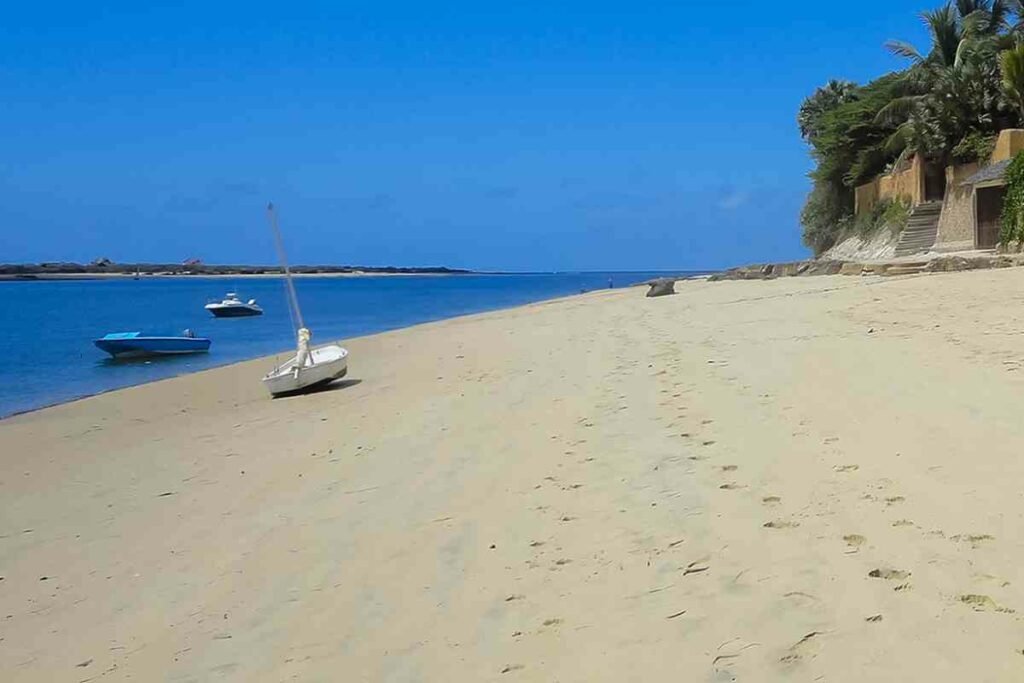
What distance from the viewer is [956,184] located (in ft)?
104

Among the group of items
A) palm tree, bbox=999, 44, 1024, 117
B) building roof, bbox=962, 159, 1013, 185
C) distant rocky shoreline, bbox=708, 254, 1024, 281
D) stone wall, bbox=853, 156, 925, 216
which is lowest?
distant rocky shoreline, bbox=708, 254, 1024, 281

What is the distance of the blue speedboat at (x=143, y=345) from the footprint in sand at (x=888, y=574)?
27360 mm

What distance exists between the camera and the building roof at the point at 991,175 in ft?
86.6

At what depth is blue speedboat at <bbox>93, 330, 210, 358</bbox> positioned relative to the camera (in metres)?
27.5

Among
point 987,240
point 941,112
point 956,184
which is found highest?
point 941,112

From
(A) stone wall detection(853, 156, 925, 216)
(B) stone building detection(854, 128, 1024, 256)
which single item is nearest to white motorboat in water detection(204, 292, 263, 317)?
(A) stone wall detection(853, 156, 925, 216)

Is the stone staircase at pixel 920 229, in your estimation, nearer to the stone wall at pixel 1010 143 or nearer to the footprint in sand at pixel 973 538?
the stone wall at pixel 1010 143

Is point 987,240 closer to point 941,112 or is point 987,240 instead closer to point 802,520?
point 941,112

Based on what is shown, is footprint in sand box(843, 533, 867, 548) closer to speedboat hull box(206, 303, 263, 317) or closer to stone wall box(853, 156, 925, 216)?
stone wall box(853, 156, 925, 216)

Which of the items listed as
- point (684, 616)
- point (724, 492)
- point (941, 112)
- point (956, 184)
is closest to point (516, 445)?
point (724, 492)

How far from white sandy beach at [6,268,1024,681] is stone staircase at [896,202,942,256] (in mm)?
25544

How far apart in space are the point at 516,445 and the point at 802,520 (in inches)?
126

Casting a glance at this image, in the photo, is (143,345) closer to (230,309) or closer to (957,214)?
(230,309)

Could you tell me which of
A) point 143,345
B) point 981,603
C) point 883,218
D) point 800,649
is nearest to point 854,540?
point 981,603
